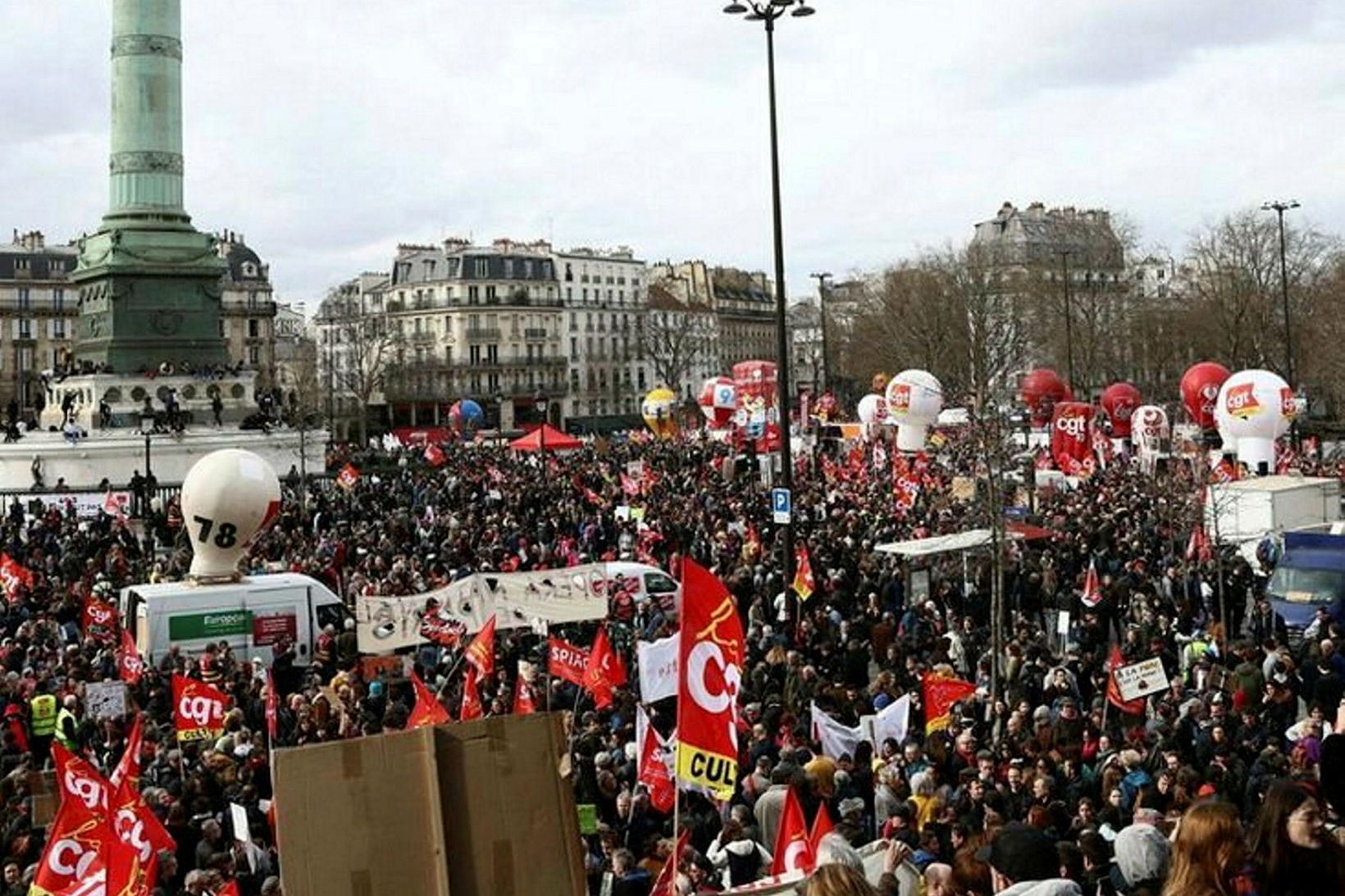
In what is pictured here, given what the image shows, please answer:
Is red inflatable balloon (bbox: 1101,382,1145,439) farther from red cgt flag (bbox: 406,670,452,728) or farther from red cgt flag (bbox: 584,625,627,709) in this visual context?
red cgt flag (bbox: 406,670,452,728)

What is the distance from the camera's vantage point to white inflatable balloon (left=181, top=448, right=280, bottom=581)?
2428 centimetres

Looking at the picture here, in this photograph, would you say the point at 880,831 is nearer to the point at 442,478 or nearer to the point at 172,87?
the point at 442,478

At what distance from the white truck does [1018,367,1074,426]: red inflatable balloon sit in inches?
807

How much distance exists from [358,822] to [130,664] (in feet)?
41.0

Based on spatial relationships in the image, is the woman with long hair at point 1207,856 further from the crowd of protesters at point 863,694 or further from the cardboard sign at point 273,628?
the cardboard sign at point 273,628

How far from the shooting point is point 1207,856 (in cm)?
493

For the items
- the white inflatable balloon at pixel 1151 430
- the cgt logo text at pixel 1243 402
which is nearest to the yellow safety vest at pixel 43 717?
the white inflatable balloon at pixel 1151 430

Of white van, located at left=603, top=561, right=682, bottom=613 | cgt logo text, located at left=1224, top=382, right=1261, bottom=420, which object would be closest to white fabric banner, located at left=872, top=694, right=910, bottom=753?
white van, located at left=603, top=561, right=682, bottom=613

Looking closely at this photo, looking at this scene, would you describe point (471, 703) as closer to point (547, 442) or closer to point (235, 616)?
point (235, 616)

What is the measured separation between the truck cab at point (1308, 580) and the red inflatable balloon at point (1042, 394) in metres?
27.9

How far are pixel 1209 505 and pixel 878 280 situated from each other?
93.4m

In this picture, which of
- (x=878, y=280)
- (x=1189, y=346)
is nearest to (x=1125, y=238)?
(x=1189, y=346)

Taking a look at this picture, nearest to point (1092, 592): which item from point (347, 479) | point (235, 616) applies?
point (235, 616)

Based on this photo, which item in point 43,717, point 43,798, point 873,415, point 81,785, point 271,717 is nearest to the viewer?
point 81,785
